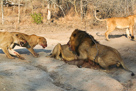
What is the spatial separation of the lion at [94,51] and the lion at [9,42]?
176 centimetres

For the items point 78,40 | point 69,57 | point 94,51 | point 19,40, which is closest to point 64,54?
point 69,57

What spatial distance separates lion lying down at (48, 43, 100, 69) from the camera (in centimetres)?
541

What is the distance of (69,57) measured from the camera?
19.6 feet

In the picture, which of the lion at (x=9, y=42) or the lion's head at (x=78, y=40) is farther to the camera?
the lion at (x=9, y=42)

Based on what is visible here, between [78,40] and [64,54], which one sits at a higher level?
[78,40]

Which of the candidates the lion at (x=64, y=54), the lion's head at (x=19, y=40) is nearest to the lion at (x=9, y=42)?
the lion's head at (x=19, y=40)

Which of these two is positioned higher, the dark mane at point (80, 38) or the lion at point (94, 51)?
the dark mane at point (80, 38)

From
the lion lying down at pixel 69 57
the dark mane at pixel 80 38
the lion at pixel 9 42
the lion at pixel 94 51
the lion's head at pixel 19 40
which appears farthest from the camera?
the lion's head at pixel 19 40

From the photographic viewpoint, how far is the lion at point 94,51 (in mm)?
5129

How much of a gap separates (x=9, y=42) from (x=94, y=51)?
279cm

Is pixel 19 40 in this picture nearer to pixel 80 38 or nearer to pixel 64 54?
pixel 64 54

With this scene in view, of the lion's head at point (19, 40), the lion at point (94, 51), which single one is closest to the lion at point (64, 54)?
the lion at point (94, 51)

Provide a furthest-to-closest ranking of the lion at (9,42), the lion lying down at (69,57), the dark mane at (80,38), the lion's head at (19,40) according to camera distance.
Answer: the lion's head at (19,40) → the lion at (9,42) → the dark mane at (80,38) → the lion lying down at (69,57)

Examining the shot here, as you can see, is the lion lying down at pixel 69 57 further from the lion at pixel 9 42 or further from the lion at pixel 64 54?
the lion at pixel 9 42
